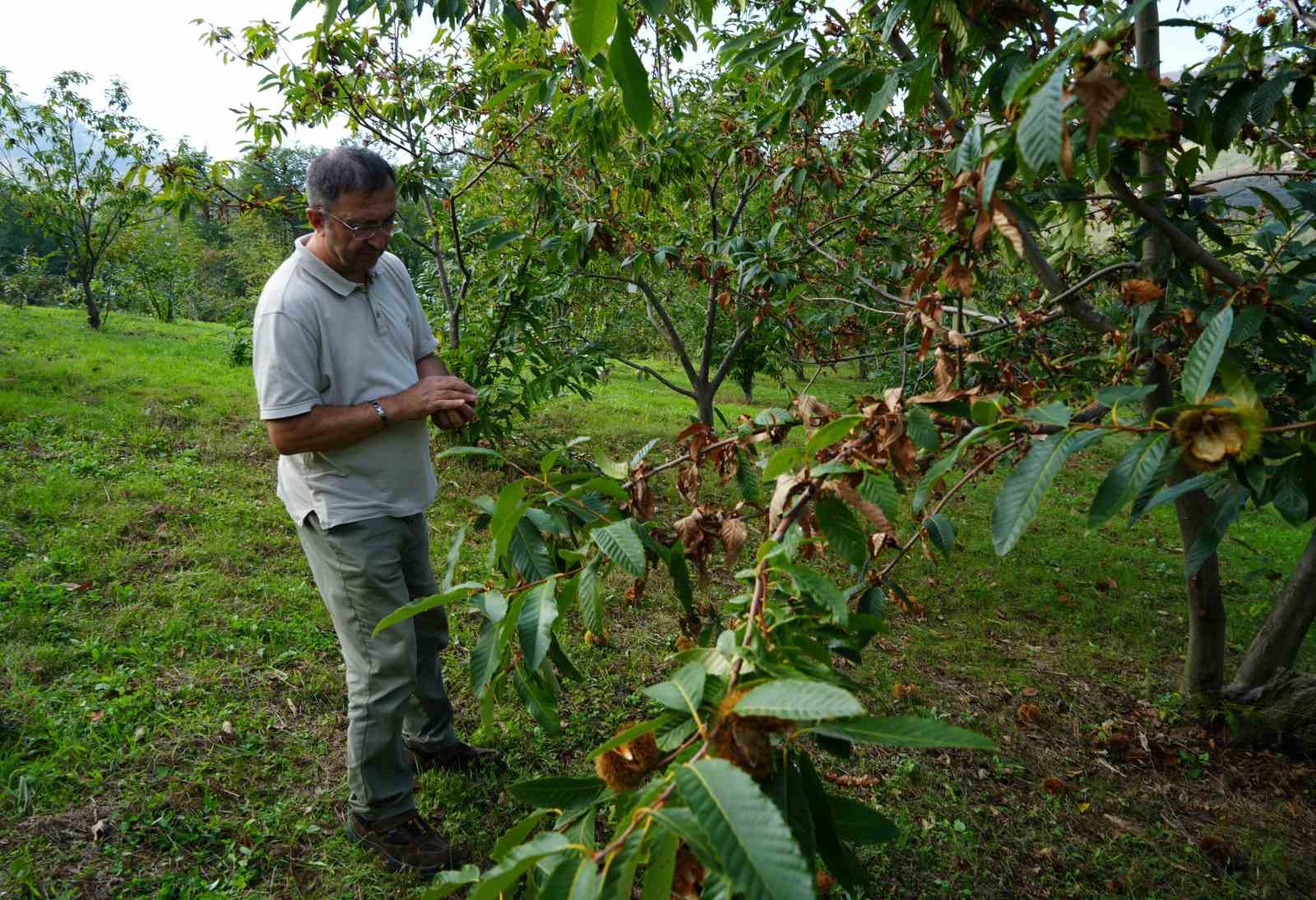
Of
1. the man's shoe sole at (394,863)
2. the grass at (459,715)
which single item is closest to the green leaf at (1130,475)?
the grass at (459,715)

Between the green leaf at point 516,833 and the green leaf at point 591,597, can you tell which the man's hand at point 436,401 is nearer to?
the green leaf at point 591,597

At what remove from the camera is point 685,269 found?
459 cm

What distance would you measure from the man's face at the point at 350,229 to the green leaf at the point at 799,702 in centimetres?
188

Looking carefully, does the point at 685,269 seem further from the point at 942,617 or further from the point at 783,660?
the point at 783,660

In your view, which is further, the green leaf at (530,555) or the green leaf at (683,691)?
the green leaf at (530,555)

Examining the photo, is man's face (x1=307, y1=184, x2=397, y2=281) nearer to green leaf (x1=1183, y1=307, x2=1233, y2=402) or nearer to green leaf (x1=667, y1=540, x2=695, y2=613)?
green leaf (x1=667, y1=540, x2=695, y2=613)

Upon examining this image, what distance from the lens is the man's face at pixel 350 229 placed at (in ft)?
6.86

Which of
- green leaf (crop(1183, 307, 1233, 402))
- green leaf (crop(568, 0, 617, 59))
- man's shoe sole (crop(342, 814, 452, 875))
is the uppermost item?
green leaf (crop(568, 0, 617, 59))

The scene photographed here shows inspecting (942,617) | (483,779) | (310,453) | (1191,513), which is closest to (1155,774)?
(1191,513)

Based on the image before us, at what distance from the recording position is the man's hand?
215 cm

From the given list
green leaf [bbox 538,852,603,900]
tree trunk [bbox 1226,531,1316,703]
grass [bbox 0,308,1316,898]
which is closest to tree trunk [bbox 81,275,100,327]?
grass [bbox 0,308,1316,898]

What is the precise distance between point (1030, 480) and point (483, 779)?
7.80 feet

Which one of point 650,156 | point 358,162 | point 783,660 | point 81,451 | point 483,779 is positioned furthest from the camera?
point 81,451

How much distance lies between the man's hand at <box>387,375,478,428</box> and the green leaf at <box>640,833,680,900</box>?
5.54ft
